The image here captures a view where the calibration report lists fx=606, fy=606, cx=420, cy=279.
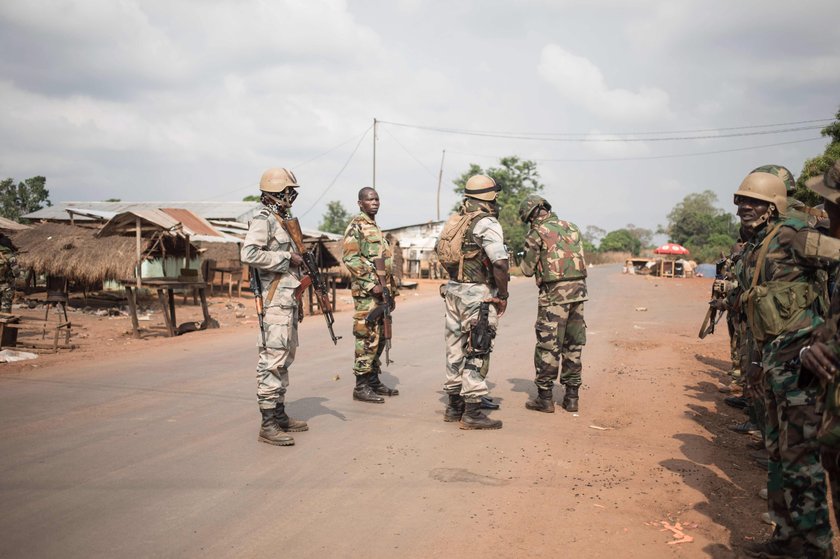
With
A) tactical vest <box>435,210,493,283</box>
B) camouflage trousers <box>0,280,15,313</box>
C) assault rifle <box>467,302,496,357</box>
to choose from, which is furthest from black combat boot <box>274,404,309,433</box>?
camouflage trousers <box>0,280,15,313</box>

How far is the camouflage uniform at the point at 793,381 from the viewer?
3.03 metres

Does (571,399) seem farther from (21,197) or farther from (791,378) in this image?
(21,197)

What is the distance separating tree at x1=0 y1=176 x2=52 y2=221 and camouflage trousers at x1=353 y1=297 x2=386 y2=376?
40.2m

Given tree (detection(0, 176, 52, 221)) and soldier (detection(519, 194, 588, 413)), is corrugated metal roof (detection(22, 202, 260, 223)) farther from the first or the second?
soldier (detection(519, 194, 588, 413))

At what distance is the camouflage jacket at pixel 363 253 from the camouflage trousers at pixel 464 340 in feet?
3.56

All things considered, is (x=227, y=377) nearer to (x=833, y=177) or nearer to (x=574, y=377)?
(x=574, y=377)

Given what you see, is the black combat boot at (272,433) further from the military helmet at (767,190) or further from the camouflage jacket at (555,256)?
the military helmet at (767,190)

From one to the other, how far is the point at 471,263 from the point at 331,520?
2865mm

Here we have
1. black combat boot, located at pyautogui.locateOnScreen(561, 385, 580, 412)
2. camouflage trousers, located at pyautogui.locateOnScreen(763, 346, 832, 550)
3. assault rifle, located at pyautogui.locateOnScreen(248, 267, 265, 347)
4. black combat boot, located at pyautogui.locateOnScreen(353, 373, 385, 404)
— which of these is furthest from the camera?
black combat boot, located at pyautogui.locateOnScreen(353, 373, 385, 404)

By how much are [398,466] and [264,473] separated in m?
0.99

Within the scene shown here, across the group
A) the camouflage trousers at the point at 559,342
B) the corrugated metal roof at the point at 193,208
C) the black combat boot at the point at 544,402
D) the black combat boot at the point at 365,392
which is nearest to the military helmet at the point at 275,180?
the black combat boot at the point at 365,392

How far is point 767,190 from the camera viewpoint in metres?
3.91

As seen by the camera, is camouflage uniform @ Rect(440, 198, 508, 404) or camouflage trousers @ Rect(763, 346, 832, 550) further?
camouflage uniform @ Rect(440, 198, 508, 404)

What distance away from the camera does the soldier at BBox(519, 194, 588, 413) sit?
625cm
